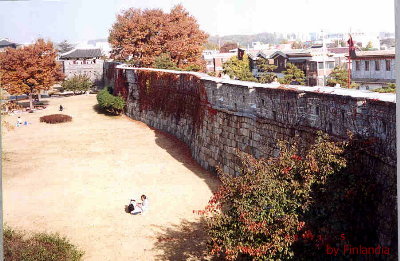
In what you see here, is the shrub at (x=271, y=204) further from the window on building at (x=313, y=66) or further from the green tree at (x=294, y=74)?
the window on building at (x=313, y=66)

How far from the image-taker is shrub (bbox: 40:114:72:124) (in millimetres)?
35225

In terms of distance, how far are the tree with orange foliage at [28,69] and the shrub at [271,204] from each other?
35890 mm

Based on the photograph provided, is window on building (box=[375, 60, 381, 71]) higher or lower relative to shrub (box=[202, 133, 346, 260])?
higher

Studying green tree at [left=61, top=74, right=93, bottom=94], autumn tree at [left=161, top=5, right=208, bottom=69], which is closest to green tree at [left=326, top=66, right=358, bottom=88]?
autumn tree at [left=161, top=5, right=208, bottom=69]

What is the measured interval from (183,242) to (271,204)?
538 cm

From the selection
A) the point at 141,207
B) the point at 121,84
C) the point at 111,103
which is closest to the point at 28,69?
the point at 121,84

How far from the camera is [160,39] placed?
45906 millimetres

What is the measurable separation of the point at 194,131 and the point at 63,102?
970 inches

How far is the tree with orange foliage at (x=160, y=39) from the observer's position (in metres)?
45.2

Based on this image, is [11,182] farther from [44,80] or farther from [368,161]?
[44,80]

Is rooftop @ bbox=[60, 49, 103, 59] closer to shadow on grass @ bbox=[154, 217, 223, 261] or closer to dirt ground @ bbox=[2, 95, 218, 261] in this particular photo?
dirt ground @ bbox=[2, 95, 218, 261]

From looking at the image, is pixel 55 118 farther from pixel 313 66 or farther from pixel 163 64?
pixel 313 66

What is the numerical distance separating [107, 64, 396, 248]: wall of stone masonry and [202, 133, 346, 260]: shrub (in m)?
1.02

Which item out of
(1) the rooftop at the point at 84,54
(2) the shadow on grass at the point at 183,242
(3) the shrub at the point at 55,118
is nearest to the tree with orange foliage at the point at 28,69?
(3) the shrub at the point at 55,118
